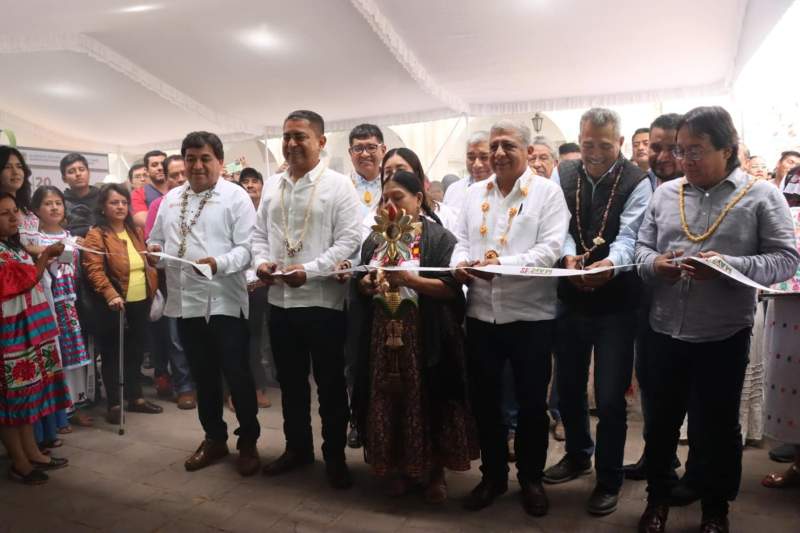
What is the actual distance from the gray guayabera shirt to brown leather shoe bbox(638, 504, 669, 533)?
29.6 inches

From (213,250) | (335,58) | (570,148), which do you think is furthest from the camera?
(335,58)

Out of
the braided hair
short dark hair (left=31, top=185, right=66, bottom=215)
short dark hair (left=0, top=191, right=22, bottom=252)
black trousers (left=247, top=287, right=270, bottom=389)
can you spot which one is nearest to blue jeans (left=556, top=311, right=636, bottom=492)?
the braided hair

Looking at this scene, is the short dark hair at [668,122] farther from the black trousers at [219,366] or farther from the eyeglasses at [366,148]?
the black trousers at [219,366]

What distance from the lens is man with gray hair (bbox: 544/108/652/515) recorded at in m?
2.67

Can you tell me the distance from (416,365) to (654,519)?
120cm

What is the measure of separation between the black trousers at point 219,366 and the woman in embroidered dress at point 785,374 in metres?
2.77

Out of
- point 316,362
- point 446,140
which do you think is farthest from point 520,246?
point 446,140

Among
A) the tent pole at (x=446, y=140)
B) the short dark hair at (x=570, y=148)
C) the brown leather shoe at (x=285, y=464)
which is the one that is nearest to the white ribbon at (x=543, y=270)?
the brown leather shoe at (x=285, y=464)

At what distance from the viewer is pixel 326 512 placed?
282 cm

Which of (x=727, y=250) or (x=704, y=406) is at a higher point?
(x=727, y=250)

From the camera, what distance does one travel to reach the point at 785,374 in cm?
295

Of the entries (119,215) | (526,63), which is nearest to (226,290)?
(119,215)

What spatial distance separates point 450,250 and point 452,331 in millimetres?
395

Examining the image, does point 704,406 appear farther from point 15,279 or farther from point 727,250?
point 15,279
